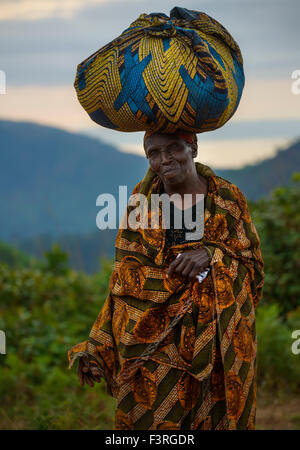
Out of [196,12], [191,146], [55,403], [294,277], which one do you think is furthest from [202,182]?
[294,277]

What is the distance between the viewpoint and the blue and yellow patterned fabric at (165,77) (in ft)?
8.21

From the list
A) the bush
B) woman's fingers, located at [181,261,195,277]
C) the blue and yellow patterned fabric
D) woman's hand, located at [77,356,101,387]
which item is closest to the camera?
the blue and yellow patterned fabric

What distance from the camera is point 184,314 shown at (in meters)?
2.71

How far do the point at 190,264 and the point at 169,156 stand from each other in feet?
1.66

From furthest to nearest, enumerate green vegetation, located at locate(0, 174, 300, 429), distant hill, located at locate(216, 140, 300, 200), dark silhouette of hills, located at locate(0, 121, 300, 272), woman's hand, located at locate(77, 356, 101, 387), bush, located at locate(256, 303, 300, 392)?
dark silhouette of hills, located at locate(0, 121, 300, 272)
distant hill, located at locate(216, 140, 300, 200)
bush, located at locate(256, 303, 300, 392)
green vegetation, located at locate(0, 174, 300, 429)
woman's hand, located at locate(77, 356, 101, 387)

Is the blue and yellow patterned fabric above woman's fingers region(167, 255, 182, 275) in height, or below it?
above

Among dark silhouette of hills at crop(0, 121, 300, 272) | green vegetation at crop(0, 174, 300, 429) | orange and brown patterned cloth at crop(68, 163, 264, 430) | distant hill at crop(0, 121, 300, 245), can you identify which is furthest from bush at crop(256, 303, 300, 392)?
distant hill at crop(0, 121, 300, 245)

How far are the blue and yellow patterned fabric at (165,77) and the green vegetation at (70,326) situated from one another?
2221mm

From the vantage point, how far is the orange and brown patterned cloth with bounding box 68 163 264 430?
105 inches

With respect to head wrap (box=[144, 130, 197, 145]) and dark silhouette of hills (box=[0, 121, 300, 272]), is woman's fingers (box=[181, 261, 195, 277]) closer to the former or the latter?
head wrap (box=[144, 130, 197, 145])

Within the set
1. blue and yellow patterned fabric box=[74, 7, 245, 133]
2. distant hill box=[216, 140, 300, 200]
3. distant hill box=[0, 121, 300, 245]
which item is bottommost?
blue and yellow patterned fabric box=[74, 7, 245, 133]

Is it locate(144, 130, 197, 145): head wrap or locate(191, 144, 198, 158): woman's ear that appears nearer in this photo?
locate(144, 130, 197, 145): head wrap

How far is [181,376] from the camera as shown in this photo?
2736mm

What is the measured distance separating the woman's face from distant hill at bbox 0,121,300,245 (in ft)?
33.4
